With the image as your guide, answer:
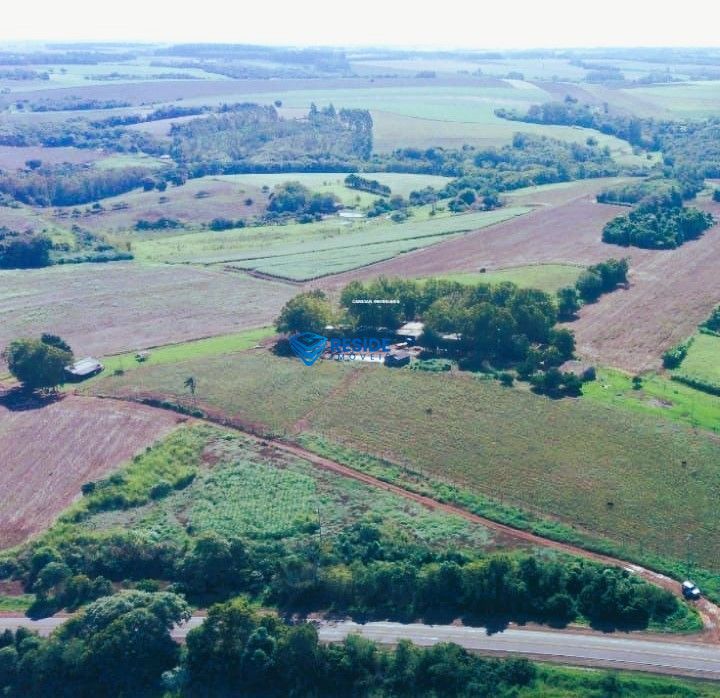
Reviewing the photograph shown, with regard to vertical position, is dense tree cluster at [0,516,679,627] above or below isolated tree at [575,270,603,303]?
below

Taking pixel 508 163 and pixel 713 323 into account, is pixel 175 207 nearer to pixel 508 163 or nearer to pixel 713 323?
pixel 508 163

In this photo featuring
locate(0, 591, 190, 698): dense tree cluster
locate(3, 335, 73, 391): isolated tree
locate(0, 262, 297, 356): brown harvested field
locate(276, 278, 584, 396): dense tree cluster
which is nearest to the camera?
locate(0, 591, 190, 698): dense tree cluster

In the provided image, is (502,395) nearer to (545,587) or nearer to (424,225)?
(545,587)

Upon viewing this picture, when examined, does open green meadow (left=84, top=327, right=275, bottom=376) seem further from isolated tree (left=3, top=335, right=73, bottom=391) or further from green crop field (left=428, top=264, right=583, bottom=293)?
green crop field (left=428, top=264, right=583, bottom=293)

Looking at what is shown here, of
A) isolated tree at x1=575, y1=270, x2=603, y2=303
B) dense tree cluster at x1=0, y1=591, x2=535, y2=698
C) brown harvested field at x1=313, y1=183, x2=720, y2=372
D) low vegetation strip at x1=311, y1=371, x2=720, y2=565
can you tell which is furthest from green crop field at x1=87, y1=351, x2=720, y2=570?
isolated tree at x1=575, y1=270, x2=603, y2=303

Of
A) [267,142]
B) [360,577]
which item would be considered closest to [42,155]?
[267,142]

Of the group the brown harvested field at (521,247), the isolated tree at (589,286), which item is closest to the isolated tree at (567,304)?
the isolated tree at (589,286)

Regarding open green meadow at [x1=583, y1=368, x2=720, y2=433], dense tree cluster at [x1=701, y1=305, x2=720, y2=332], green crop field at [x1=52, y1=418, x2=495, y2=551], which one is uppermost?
dense tree cluster at [x1=701, y1=305, x2=720, y2=332]
